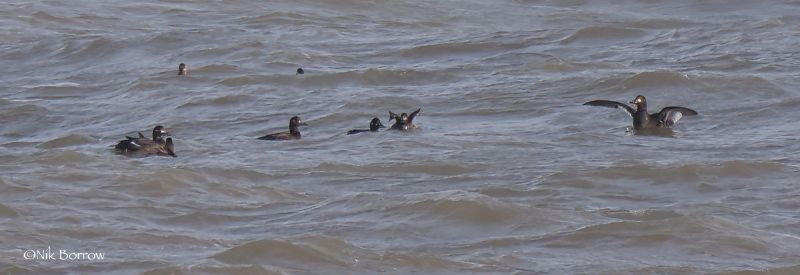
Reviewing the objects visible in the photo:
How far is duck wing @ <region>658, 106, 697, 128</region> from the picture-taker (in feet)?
52.5

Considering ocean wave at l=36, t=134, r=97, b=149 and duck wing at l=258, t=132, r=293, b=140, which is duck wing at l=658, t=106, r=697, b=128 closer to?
duck wing at l=258, t=132, r=293, b=140

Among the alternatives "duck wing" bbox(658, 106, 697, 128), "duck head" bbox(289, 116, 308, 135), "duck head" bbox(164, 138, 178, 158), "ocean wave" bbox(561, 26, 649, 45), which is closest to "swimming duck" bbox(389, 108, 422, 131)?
"duck head" bbox(289, 116, 308, 135)

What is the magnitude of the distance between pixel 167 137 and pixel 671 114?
4.77 m

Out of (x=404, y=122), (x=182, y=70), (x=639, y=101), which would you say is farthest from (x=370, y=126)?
(x=182, y=70)

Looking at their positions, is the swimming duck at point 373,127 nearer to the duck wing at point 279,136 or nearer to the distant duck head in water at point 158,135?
the duck wing at point 279,136

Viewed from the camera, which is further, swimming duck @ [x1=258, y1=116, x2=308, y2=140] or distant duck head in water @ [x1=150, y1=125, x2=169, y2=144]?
swimming duck @ [x1=258, y1=116, x2=308, y2=140]

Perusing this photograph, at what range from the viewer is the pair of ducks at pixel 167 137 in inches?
588

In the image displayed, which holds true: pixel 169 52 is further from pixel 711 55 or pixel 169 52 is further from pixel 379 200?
pixel 379 200

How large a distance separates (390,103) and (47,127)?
365 centimetres

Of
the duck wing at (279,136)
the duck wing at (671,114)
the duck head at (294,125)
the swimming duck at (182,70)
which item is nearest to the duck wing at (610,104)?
the duck wing at (671,114)

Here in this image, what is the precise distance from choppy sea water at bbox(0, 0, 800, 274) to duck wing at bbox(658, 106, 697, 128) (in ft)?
0.43

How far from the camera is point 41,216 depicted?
11766mm

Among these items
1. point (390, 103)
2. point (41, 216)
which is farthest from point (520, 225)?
point (390, 103)

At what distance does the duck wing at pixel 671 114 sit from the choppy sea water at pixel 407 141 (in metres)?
0.13
